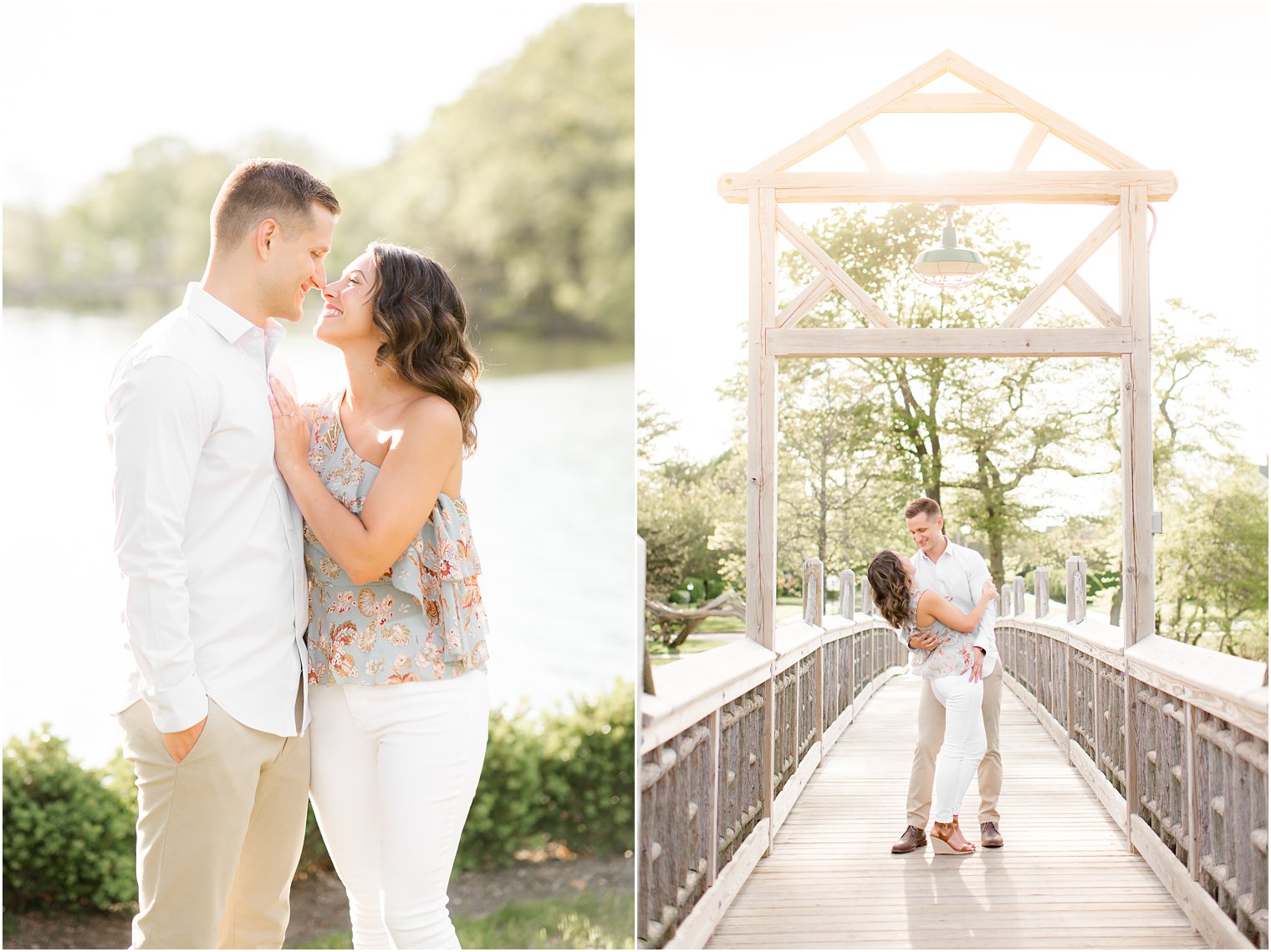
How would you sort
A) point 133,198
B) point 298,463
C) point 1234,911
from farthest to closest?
point 133,198, point 1234,911, point 298,463

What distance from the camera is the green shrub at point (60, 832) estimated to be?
144 inches

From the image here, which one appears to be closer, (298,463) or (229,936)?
(298,463)

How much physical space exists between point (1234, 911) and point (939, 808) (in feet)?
2.44

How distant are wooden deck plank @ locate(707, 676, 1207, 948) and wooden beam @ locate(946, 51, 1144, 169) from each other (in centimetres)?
159

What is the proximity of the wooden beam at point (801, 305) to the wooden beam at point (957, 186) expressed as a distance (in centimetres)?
28

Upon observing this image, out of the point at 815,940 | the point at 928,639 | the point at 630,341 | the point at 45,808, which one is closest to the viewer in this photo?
the point at 815,940

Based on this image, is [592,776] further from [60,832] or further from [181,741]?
[181,741]

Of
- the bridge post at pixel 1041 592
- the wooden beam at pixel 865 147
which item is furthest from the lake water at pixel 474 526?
the wooden beam at pixel 865 147

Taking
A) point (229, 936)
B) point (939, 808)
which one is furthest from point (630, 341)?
point (229, 936)

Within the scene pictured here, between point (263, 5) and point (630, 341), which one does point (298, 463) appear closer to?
point (630, 341)

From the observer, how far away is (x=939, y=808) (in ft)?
9.64

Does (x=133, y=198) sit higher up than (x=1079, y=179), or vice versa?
(x=133, y=198)

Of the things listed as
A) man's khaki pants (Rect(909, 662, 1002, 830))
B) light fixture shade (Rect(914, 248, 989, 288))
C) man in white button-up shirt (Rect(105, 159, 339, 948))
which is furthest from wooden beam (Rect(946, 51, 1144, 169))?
man in white button-up shirt (Rect(105, 159, 339, 948))

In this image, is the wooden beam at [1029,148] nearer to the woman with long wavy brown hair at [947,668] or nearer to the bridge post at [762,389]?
the bridge post at [762,389]
